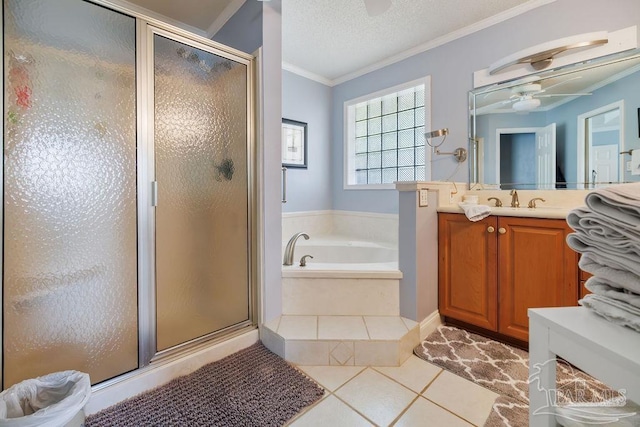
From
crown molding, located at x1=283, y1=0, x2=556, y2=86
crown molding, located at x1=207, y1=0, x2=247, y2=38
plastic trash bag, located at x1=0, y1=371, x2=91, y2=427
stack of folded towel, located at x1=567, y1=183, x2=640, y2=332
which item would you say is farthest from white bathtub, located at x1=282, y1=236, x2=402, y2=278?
crown molding, located at x1=207, y1=0, x2=247, y2=38

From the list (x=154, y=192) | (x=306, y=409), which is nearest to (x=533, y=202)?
(x=306, y=409)

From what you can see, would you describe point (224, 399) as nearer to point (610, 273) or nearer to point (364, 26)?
point (610, 273)

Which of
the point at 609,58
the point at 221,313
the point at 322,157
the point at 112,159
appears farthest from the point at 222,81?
the point at 609,58

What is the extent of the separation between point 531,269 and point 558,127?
1.14 meters

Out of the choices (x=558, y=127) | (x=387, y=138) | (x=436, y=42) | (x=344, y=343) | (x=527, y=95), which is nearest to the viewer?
(x=344, y=343)

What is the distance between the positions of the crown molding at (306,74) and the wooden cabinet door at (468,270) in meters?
2.22

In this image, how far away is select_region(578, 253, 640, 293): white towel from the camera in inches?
18.8

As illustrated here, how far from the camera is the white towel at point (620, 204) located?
18.3 inches

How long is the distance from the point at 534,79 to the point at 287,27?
2.01 metres

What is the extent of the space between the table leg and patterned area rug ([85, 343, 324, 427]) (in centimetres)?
106

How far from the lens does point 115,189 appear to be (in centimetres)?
140

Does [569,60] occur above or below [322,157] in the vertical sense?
above

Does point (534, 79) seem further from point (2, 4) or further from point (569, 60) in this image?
point (2, 4)

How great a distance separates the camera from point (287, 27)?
2.40 metres
